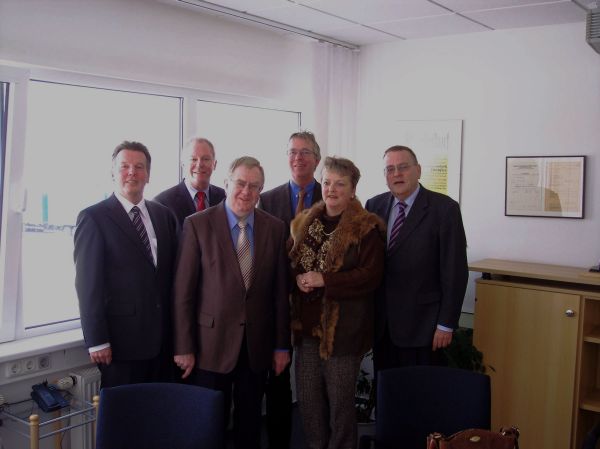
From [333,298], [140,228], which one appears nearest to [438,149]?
[333,298]

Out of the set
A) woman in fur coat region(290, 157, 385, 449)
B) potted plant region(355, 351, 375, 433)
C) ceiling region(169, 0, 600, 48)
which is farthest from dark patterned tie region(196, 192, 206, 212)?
potted plant region(355, 351, 375, 433)

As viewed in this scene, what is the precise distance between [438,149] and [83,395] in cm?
282

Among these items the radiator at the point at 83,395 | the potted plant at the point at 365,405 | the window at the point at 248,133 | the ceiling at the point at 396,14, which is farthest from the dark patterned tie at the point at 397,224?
the radiator at the point at 83,395

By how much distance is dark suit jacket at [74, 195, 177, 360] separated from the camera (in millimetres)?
2600

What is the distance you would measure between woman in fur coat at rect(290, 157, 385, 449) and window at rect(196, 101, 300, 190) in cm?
151

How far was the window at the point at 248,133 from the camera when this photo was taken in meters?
4.25

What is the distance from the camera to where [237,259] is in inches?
107

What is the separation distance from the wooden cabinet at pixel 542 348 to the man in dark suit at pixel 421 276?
0.85 meters

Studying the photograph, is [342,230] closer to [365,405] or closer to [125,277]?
[125,277]

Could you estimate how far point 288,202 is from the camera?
11.2 ft

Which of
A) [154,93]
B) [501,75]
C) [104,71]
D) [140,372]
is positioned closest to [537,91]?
[501,75]

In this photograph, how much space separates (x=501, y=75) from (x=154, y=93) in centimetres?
225

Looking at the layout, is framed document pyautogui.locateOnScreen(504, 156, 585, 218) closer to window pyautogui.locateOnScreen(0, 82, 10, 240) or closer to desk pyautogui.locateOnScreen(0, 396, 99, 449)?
desk pyautogui.locateOnScreen(0, 396, 99, 449)

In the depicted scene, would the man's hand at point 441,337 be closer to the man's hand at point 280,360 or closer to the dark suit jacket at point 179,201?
the man's hand at point 280,360
